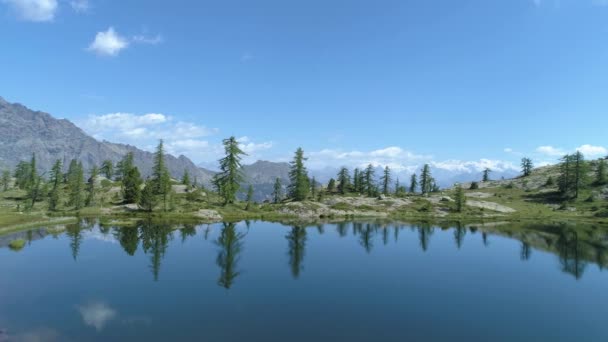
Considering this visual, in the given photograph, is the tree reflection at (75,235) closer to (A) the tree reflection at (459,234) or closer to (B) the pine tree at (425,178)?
(A) the tree reflection at (459,234)

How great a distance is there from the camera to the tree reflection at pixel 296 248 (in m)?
45.5

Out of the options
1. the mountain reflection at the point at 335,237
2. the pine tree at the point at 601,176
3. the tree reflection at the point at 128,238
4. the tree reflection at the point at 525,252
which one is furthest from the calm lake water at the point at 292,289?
the pine tree at the point at 601,176

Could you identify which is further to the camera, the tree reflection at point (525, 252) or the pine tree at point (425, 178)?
the pine tree at point (425, 178)

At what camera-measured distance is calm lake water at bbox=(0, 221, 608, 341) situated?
25828 millimetres

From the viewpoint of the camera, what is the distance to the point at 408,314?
29.5m

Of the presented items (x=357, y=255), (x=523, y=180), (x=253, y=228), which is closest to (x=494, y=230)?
(x=357, y=255)

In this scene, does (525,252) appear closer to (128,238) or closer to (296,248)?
(296,248)

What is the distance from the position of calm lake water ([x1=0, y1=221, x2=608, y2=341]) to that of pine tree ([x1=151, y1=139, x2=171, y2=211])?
33.4 meters

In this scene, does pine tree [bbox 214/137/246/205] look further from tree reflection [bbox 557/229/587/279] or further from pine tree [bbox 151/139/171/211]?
tree reflection [bbox 557/229/587/279]

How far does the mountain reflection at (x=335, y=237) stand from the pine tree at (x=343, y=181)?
65497 mm

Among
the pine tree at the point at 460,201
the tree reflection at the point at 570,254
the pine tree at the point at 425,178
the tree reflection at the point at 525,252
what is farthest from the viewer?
the pine tree at the point at 425,178

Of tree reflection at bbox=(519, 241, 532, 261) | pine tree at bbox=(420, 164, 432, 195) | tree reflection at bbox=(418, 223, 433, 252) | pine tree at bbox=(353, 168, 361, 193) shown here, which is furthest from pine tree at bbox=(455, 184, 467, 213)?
tree reflection at bbox=(519, 241, 532, 261)

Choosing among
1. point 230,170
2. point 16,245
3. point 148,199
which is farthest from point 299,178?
point 16,245

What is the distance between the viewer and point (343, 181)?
164500 millimetres
